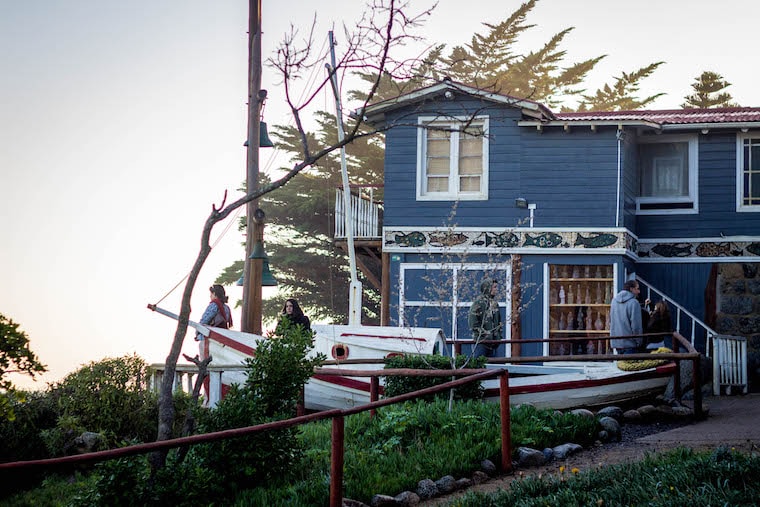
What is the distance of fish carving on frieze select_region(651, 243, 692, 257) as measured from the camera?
22.0 meters

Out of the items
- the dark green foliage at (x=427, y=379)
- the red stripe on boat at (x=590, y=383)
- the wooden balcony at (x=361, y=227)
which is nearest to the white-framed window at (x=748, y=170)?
the wooden balcony at (x=361, y=227)

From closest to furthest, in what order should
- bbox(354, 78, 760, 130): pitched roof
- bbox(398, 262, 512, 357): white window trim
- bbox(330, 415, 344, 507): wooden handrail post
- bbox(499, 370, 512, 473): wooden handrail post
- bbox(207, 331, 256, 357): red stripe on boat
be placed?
bbox(330, 415, 344, 507): wooden handrail post → bbox(499, 370, 512, 473): wooden handrail post → bbox(207, 331, 256, 357): red stripe on boat → bbox(398, 262, 512, 357): white window trim → bbox(354, 78, 760, 130): pitched roof

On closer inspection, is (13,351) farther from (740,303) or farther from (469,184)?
Answer: (740,303)

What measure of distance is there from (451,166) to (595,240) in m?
3.53

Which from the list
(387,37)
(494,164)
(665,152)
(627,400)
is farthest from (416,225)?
(387,37)

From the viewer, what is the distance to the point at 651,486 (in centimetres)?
804

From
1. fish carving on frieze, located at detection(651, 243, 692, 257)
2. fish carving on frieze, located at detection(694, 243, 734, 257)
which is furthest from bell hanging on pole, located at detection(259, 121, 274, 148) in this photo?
fish carving on frieze, located at detection(694, 243, 734, 257)

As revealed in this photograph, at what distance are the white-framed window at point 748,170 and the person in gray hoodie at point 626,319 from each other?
5.89 m

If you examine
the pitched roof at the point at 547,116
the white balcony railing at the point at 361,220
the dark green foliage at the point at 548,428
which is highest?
the pitched roof at the point at 547,116

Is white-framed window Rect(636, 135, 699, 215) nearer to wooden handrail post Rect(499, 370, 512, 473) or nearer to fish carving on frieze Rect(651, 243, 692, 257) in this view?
fish carving on frieze Rect(651, 243, 692, 257)

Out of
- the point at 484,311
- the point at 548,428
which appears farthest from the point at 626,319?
the point at 548,428

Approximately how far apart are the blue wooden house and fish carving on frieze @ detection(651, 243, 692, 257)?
0.02 metres

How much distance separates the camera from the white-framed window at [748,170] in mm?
21875

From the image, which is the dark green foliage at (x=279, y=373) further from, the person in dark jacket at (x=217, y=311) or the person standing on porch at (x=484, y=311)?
the person in dark jacket at (x=217, y=311)
